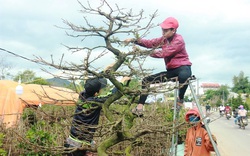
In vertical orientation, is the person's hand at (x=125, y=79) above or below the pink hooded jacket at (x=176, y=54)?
below

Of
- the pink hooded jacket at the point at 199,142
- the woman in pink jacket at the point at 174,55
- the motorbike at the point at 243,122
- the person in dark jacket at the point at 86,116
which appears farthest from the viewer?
the motorbike at the point at 243,122

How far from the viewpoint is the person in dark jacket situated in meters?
2.95

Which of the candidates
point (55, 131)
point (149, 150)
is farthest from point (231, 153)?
point (55, 131)

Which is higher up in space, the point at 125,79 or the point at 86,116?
the point at 125,79

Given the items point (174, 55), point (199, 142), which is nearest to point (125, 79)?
point (174, 55)

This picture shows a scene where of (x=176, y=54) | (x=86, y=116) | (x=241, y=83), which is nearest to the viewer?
(x=86, y=116)

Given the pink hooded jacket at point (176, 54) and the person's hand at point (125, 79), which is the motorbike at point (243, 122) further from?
the person's hand at point (125, 79)

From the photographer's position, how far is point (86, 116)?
3.56 meters

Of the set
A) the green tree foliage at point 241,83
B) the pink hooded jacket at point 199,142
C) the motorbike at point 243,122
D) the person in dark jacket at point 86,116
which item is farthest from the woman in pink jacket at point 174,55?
the green tree foliage at point 241,83

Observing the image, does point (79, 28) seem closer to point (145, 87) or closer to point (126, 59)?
point (126, 59)

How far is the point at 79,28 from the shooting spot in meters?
2.75

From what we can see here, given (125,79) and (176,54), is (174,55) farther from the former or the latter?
(125,79)

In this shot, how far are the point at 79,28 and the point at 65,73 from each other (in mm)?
396

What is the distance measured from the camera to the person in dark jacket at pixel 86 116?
9.69 feet
